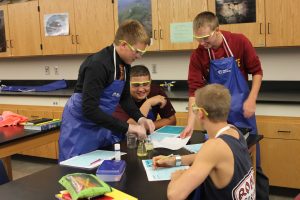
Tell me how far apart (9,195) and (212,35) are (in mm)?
1537

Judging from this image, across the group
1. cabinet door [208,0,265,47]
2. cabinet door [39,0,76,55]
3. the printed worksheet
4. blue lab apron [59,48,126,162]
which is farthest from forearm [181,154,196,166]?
cabinet door [39,0,76,55]

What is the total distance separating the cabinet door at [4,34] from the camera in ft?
16.2

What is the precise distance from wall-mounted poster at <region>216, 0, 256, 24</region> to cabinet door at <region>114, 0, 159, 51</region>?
0.69 metres

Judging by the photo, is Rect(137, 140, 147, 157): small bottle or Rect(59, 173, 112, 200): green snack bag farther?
Rect(137, 140, 147, 157): small bottle

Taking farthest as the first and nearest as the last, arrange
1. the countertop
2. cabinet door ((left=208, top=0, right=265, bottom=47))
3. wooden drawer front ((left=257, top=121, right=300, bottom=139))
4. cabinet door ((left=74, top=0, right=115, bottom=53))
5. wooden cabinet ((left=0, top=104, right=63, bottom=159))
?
wooden cabinet ((left=0, top=104, right=63, bottom=159))
cabinet door ((left=74, top=0, right=115, bottom=53))
cabinet door ((left=208, top=0, right=265, bottom=47))
the countertop
wooden drawer front ((left=257, top=121, right=300, bottom=139))

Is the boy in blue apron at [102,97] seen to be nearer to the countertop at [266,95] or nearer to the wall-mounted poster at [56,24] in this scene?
the countertop at [266,95]

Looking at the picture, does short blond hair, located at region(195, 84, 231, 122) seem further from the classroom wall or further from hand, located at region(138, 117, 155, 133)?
the classroom wall

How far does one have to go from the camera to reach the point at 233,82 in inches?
103

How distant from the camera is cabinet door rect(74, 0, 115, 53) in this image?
4.17 meters

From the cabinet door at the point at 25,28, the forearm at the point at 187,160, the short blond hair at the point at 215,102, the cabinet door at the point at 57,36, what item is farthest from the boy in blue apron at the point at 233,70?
the cabinet door at the point at 25,28

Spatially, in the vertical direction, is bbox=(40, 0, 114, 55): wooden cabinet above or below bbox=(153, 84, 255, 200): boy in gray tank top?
above

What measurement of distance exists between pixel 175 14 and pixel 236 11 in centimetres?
64

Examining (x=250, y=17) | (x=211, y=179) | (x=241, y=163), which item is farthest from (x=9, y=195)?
(x=250, y=17)

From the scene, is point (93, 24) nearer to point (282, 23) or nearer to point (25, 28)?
point (25, 28)
